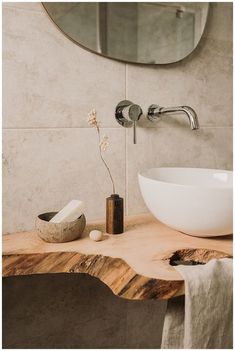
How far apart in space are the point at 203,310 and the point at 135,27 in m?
0.98

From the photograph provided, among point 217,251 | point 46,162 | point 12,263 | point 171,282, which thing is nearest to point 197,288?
point 171,282

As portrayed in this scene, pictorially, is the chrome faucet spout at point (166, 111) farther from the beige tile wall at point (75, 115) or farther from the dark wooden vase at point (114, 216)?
the dark wooden vase at point (114, 216)

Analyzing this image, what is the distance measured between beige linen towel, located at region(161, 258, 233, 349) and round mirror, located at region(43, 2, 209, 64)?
79 centimetres

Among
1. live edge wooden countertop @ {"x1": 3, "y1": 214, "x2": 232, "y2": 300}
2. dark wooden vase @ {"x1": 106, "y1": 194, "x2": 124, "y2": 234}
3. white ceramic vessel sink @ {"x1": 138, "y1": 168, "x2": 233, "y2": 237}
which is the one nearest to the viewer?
live edge wooden countertop @ {"x1": 3, "y1": 214, "x2": 232, "y2": 300}

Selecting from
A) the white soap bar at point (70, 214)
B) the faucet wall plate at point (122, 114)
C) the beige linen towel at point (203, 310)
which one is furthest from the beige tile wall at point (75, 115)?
the beige linen towel at point (203, 310)

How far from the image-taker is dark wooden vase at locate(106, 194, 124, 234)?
1.02 meters

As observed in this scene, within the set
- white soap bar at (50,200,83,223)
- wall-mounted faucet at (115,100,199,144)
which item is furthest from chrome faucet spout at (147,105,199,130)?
white soap bar at (50,200,83,223)

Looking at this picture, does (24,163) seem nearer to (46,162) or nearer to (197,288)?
(46,162)

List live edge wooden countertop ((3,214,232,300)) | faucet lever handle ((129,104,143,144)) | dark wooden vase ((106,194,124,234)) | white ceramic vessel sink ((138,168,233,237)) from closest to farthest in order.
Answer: live edge wooden countertop ((3,214,232,300)) < white ceramic vessel sink ((138,168,233,237)) < dark wooden vase ((106,194,124,234)) < faucet lever handle ((129,104,143,144))

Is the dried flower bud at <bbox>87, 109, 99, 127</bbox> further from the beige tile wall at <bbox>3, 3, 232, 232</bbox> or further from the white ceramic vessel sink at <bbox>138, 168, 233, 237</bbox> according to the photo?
the white ceramic vessel sink at <bbox>138, 168, 233, 237</bbox>

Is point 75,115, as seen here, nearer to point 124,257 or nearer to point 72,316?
point 124,257

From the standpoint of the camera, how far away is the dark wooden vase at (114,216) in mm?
1020

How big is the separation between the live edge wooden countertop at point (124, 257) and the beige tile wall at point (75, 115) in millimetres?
194

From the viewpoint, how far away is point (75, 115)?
113 cm
